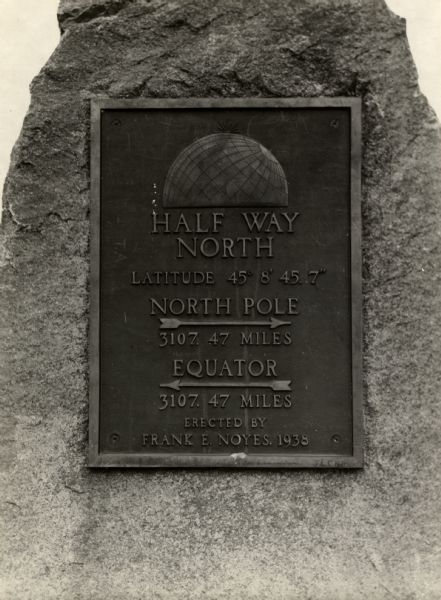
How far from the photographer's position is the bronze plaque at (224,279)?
3.95 meters

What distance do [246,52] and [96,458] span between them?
6.13ft

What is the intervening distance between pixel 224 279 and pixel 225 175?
45 centimetres

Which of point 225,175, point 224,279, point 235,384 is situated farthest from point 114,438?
point 225,175

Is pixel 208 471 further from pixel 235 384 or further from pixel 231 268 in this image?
pixel 231 268

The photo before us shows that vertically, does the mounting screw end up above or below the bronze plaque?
below

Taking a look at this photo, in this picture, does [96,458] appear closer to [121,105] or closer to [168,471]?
[168,471]

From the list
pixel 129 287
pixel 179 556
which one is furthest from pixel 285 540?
pixel 129 287

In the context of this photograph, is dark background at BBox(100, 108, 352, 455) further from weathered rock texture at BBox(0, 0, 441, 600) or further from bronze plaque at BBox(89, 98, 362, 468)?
weathered rock texture at BBox(0, 0, 441, 600)

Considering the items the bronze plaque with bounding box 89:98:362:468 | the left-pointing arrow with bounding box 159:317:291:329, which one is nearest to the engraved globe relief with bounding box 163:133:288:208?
the bronze plaque with bounding box 89:98:362:468

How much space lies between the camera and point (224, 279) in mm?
4004

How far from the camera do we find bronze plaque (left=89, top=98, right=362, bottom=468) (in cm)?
395

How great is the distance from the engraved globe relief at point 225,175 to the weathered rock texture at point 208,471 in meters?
0.23

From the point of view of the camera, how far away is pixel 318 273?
13.0 feet

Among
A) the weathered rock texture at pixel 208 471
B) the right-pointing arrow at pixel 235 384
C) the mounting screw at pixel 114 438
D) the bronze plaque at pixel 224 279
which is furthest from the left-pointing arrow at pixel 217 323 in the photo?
the mounting screw at pixel 114 438
